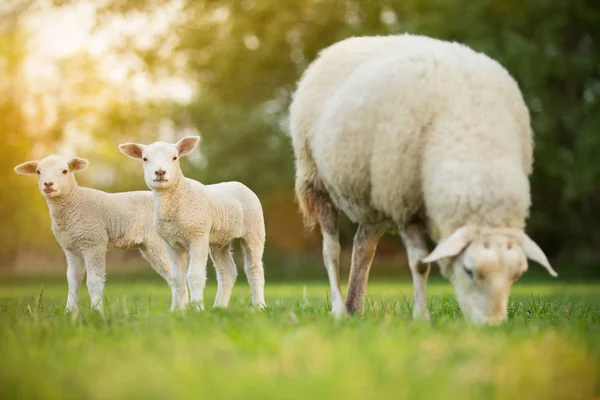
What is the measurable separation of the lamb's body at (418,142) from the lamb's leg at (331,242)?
15mm

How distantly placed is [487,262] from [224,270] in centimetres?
321

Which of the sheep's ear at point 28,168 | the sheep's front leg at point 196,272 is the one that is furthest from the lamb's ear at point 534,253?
the sheep's ear at point 28,168

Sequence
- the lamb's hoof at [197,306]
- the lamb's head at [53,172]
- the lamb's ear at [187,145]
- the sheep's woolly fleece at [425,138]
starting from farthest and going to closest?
the lamb's head at [53,172] < the lamb's ear at [187,145] < the lamb's hoof at [197,306] < the sheep's woolly fleece at [425,138]

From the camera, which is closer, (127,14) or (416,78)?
(416,78)

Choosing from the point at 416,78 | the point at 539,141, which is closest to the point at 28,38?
the point at 539,141

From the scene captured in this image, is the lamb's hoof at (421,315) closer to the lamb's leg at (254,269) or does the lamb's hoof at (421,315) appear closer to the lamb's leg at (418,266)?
the lamb's leg at (418,266)

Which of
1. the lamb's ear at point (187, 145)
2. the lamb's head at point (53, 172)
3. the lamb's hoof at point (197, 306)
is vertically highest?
the lamb's ear at point (187, 145)

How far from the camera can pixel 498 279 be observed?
4516mm

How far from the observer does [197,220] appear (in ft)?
20.5

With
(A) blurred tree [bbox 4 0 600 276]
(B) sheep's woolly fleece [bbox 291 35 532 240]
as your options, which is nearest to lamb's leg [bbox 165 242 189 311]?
(B) sheep's woolly fleece [bbox 291 35 532 240]

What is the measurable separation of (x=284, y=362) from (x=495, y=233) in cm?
198

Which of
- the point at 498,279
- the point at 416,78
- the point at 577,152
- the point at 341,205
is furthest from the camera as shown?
the point at 577,152

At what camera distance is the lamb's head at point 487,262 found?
450 cm

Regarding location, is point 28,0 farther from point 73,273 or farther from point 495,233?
point 495,233
